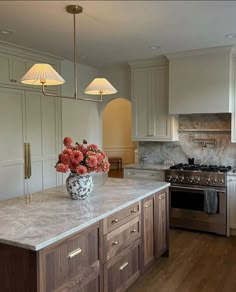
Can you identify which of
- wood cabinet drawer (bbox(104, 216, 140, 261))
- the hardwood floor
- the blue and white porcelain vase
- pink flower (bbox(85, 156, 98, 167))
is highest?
pink flower (bbox(85, 156, 98, 167))

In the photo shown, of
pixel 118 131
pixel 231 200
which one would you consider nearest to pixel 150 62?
pixel 231 200

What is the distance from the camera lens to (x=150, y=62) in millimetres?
5145

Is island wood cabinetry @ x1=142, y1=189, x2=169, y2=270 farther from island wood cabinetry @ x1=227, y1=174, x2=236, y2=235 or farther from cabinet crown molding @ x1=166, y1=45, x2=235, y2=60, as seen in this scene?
cabinet crown molding @ x1=166, y1=45, x2=235, y2=60

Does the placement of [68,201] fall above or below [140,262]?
above

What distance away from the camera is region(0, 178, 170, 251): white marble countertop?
1.93 metres

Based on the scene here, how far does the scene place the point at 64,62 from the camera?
5.19 m

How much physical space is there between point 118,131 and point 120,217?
7.30 meters

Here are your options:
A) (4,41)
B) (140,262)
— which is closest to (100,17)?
(4,41)

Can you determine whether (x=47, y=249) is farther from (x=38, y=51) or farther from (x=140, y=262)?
(x=38, y=51)

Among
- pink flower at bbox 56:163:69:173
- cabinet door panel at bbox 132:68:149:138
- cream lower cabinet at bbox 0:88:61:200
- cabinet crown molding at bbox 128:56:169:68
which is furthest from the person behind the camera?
cabinet door panel at bbox 132:68:149:138

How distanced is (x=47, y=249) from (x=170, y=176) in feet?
10.3

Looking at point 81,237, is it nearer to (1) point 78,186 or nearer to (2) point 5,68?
(1) point 78,186

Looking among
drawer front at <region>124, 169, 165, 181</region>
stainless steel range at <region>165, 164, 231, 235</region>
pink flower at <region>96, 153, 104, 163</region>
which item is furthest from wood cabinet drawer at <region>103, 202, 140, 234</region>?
drawer front at <region>124, 169, 165, 181</region>

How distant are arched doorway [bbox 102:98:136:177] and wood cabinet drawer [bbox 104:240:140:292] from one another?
271 inches
